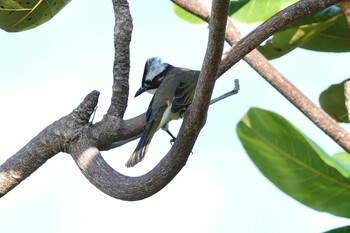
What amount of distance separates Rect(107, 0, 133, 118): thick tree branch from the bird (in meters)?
0.42

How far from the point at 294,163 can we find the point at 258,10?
80 centimetres

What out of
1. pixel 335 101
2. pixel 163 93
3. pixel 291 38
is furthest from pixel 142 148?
pixel 335 101

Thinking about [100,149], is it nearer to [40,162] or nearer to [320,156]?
[40,162]

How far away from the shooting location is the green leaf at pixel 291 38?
3709mm

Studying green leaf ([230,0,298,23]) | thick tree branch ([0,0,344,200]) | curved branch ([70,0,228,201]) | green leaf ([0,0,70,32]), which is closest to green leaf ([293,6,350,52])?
green leaf ([230,0,298,23])

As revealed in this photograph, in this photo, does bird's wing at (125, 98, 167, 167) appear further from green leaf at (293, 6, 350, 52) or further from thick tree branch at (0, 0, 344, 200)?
green leaf at (293, 6, 350, 52)

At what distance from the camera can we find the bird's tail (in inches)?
113

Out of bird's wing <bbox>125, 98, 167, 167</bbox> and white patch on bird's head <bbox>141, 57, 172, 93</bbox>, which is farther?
white patch on bird's head <bbox>141, 57, 172, 93</bbox>

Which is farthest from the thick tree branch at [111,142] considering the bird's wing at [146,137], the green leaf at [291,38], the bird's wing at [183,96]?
the green leaf at [291,38]

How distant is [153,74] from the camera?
414 cm

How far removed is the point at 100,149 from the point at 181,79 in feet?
4.90

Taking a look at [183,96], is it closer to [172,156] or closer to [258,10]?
[258,10]

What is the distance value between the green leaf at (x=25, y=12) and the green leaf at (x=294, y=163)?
2.36 ft

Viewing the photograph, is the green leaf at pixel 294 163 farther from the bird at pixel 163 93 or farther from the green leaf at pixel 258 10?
the green leaf at pixel 258 10
